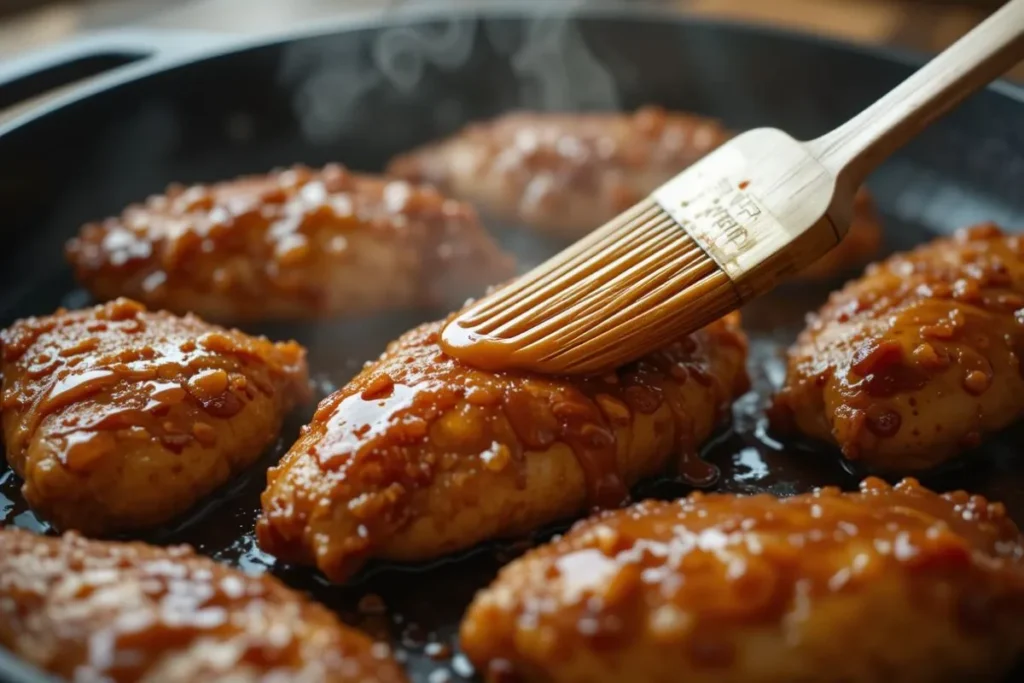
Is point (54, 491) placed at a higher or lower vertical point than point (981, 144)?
higher

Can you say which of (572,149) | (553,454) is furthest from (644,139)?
(553,454)

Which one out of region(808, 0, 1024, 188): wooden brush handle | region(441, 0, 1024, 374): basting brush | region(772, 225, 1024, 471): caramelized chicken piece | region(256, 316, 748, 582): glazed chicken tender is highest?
region(808, 0, 1024, 188): wooden brush handle

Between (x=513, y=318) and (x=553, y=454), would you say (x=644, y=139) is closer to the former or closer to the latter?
(x=513, y=318)

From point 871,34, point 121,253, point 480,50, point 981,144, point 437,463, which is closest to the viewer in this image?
point 437,463

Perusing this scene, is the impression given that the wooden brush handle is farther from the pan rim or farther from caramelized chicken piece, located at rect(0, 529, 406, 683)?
caramelized chicken piece, located at rect(0, 529, 406, 683)

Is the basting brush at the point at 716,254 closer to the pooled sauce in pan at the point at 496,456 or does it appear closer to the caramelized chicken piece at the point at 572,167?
the pooled sauce in pan at the point at 496,456

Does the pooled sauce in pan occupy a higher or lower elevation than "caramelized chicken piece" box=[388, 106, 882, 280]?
lower

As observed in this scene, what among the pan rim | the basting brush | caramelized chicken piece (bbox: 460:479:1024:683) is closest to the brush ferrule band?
the basting brush

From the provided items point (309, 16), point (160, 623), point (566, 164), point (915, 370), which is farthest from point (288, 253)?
point (309, 16)
